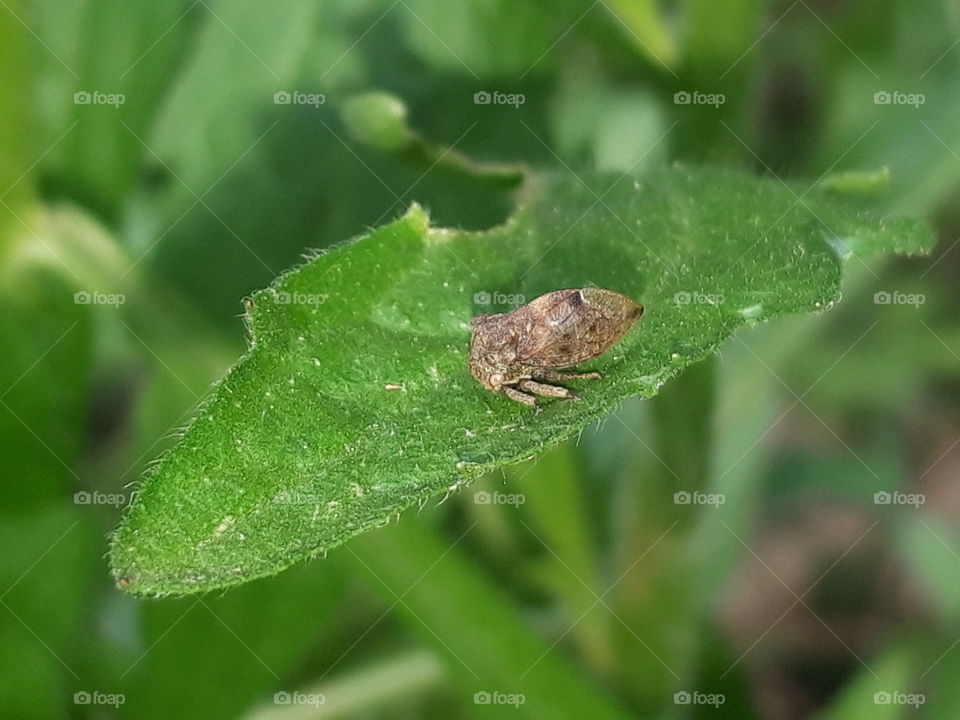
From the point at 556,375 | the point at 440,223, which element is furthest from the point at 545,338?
the point at 440,223

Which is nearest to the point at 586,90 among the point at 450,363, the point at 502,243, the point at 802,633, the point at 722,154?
the point at 722,154

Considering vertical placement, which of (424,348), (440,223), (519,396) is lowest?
(519,396)

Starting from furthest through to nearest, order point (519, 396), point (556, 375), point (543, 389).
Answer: point (556, 375), point (543, 389), point (519, 396)

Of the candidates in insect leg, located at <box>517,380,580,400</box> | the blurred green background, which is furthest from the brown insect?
the blurred green background

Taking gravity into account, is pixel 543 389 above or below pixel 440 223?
below

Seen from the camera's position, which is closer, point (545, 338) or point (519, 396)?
point (519, 396)

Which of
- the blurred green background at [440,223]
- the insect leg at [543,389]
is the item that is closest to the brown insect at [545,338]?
the insect leg at [543,389]

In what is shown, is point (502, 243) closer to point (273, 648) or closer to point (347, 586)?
point (347, 586)

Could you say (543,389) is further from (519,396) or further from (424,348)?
(424,348)

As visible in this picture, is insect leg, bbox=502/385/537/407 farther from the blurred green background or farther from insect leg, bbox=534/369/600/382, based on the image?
the blurred green background
